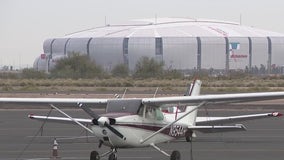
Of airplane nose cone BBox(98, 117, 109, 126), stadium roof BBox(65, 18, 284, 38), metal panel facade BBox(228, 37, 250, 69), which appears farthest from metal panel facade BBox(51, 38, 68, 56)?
airplane nose cone BBox(98, 117, 109, 126)

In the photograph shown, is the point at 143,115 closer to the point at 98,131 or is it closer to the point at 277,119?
the point at 98,131

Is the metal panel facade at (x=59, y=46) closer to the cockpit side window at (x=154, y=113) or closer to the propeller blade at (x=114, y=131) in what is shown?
the cockpit side window at (x=154, y=113)

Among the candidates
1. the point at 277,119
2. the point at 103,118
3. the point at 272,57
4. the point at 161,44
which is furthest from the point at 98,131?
the point at 272,57

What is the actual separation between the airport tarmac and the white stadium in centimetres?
12214

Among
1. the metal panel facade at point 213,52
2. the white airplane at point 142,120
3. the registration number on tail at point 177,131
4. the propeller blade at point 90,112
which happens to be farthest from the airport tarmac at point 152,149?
the metal panel facade at point 213,52

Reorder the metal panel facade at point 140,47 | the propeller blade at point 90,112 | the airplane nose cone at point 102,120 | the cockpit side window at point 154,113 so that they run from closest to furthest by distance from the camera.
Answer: the airplane nose cone at point 102,120
the propeller blade at point 90,112
the cockpit side window at point 154,113
the metal panel facade at point 140,47

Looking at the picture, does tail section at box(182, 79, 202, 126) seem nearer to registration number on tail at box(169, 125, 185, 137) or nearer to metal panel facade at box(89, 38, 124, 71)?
registration number on tail at box(169, 125, 185, 137)

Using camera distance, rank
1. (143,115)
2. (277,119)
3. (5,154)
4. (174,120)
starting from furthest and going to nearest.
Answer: (277,119)
(5,154)
(174,120)
(143,115)

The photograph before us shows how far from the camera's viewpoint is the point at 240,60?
533 ft

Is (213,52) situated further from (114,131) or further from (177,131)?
(114,131)

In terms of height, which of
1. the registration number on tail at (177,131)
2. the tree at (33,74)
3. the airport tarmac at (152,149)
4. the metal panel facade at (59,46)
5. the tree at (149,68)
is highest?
the registration number on tail at (177,131)

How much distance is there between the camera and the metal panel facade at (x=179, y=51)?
155 meters

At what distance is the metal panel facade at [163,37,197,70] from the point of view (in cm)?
15488

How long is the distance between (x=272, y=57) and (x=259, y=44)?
5.92 meters
